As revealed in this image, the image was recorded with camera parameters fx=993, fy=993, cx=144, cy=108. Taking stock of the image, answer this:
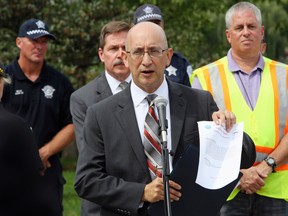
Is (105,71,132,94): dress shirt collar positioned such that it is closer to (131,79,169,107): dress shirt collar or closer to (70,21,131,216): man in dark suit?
(70,21,131,216): man in dark suit

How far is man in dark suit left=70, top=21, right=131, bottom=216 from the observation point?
815cm

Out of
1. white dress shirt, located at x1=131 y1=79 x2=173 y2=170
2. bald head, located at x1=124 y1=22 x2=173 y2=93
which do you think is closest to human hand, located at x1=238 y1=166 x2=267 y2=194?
white dress shirt, located at x1=131 y1=79 x2=173 y2=170

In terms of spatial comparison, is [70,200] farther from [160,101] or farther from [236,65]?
[160,101]

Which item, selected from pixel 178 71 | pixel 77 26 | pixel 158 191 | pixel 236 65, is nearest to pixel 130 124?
pixel 158 191

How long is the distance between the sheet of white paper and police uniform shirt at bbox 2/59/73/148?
421 centimetres

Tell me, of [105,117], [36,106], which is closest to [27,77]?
[36,106]

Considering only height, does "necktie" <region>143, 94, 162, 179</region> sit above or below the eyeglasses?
below

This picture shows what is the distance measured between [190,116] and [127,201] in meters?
0.72

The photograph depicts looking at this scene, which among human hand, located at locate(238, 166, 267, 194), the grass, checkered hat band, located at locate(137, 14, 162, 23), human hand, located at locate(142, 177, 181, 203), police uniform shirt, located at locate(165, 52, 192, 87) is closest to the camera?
human hand, located at locate(142, 177, 181, 203)

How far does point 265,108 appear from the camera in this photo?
8.07 meters

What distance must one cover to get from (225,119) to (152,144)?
50 centimetres

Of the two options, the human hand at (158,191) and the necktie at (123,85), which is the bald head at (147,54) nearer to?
the human hand at (158,191)

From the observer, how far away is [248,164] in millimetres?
6668

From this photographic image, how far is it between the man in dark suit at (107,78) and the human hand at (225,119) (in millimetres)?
1898
